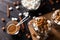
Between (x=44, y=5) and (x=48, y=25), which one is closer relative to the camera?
(x=48, y=25)

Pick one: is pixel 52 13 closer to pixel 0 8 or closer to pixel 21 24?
pixel 21 24

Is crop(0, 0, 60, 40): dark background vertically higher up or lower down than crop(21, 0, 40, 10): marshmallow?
lower down

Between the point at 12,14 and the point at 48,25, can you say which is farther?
the point at 12,14

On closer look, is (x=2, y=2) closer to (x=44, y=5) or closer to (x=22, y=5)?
(x=22, y=5)

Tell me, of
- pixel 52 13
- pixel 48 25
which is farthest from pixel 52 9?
pixel 48 25

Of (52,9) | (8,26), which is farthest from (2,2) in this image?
(52,9)

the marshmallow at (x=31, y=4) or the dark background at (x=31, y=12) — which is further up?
the marshmallow at (x=31, y=4)

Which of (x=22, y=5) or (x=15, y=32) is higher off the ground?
(x=22, y=5)

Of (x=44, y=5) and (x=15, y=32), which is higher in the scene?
(x=44, y=5)
